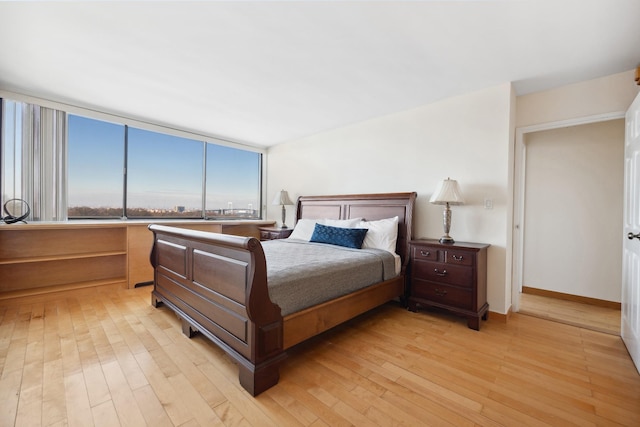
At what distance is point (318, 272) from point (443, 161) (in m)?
2.08

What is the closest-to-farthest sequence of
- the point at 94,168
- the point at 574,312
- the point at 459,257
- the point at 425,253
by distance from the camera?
the point at 459,257 < the point at 425,253 < the point at 574,312 < the point at 94,168

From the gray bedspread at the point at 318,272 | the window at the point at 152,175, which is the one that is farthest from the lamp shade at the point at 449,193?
the window at the point at 152,175

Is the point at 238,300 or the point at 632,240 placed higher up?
the point at 632,240

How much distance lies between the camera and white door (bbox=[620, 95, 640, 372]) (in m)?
1.97

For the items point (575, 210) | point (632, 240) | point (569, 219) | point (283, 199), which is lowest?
point (632, 240)

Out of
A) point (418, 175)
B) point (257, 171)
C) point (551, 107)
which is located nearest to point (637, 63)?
point (551, 107)

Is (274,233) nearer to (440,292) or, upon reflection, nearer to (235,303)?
(440,292)

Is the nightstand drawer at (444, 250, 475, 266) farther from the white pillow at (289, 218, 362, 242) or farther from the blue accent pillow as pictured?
the white pillow at (289, 218, 362, 242)

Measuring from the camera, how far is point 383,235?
3170mm

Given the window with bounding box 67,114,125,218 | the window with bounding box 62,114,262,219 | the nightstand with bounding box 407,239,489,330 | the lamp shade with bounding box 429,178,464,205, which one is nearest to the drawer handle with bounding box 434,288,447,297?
the nightstand with bounding box 407,239,489,330

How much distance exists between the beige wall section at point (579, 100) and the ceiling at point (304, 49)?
4.4 inches

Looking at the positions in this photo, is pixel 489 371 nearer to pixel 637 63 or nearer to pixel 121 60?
pixel 637 63

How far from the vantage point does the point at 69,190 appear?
356 centimetres

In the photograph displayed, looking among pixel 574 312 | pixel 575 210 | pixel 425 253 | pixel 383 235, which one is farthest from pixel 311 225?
pixel 575 210
